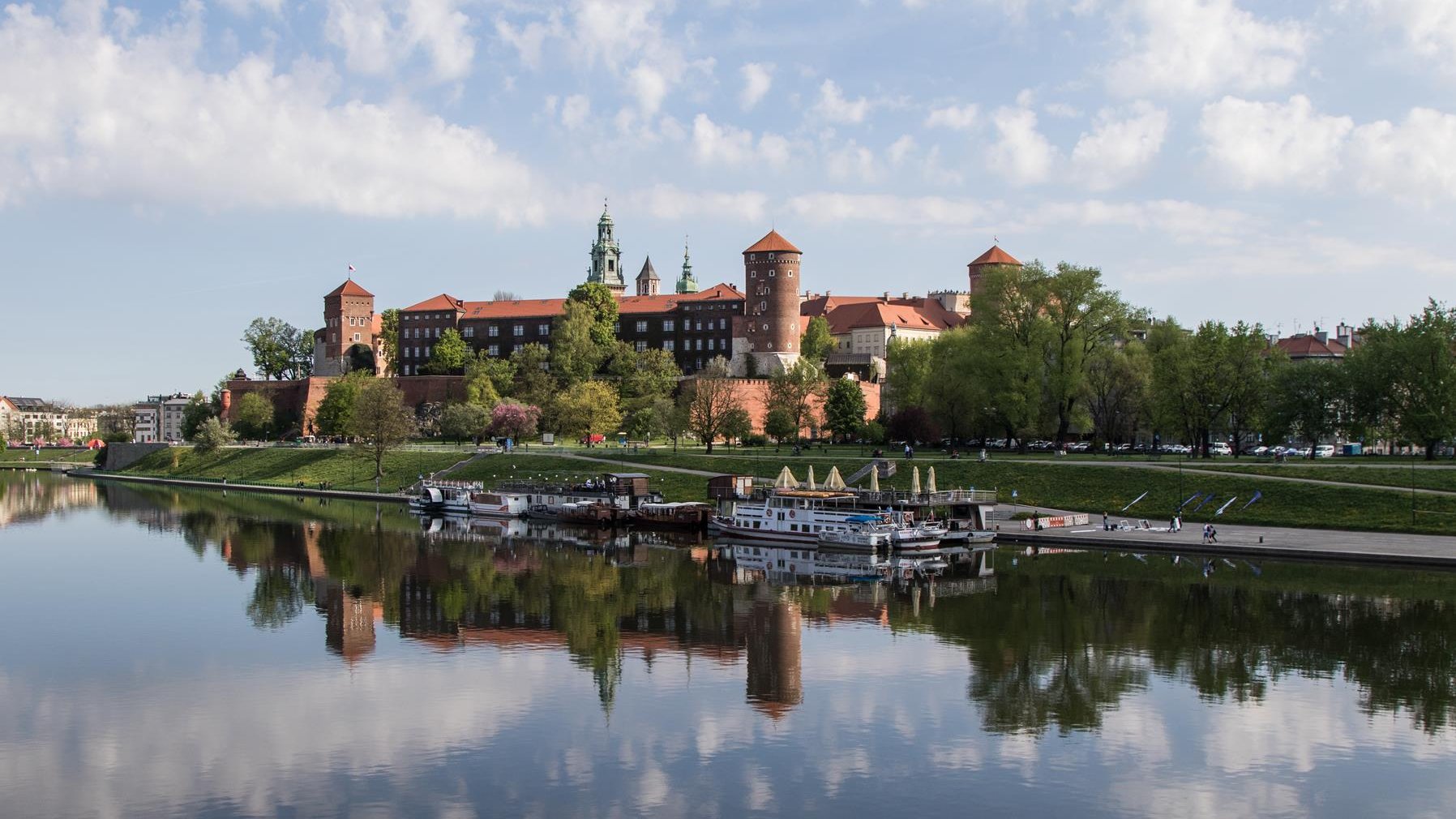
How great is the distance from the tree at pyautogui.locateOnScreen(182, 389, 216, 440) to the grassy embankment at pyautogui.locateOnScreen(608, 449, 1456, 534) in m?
66.7

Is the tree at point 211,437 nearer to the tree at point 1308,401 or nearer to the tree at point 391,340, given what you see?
the tree at point 391,340

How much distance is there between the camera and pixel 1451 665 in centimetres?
2741

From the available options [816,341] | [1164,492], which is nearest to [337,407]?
[816,341]

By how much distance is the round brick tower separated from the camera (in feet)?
340

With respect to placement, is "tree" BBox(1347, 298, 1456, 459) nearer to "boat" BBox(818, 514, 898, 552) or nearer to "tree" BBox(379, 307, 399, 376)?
"boat" BBox(818, 514, 898, 552)

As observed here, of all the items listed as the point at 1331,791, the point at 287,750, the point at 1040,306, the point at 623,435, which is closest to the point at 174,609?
the point at 287,750

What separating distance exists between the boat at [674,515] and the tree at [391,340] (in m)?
67.1

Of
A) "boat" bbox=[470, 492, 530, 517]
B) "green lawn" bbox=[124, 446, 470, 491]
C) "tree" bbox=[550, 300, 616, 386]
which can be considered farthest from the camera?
"tree" bbox=[550, 300, 616, 386]

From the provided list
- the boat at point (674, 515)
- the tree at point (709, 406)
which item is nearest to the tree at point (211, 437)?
the tree at point (709, 406)

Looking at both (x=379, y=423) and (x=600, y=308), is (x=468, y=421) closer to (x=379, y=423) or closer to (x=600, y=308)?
(x=379, y=423)

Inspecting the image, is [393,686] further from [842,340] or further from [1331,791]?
[842,340]

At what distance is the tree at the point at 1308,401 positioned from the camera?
57938 millimetres

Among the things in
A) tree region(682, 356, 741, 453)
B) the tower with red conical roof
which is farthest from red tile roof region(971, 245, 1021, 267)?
tree region(682, 356, 741, 453)

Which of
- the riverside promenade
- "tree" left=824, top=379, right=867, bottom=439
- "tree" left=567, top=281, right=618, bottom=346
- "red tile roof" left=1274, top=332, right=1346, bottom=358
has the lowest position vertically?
the riverside promenade
